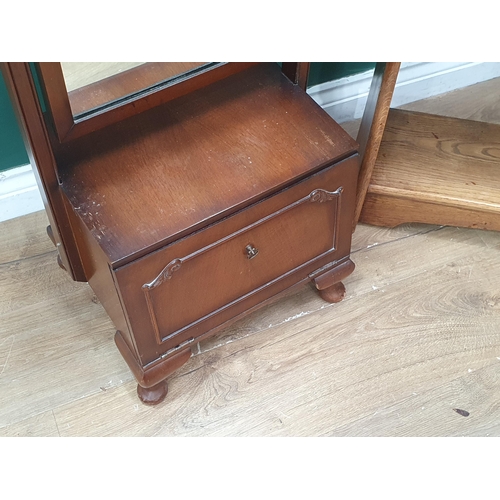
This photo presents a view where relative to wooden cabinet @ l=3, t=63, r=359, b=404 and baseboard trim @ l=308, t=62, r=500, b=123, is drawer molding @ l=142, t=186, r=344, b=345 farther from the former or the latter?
baseboard trim @ l=308, t=62, r=500, b=123

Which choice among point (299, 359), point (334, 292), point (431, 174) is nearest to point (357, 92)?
point (431, 174)

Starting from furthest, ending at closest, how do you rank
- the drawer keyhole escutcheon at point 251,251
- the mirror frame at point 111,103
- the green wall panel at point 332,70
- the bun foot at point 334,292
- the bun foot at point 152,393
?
the green wall panel at point 332,70, the bun foot at point 334,292, the bun foot at point 152,393, the drawer keyhole escutcheon at point 251,251, the mirror frame at point 111,103

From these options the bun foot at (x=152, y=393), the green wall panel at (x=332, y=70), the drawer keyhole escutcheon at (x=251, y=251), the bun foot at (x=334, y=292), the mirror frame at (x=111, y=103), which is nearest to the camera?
the mirror frame at (x=111, y=103)

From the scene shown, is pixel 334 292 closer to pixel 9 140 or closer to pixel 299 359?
pixel 299 359

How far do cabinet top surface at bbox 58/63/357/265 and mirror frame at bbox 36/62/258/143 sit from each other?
0.03 meters

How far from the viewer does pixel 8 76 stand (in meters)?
0.76

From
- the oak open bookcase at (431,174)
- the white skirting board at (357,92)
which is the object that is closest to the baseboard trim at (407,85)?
the white skirting board at (357,92)

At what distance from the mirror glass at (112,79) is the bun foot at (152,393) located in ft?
1.50

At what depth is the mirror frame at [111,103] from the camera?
2.63ft

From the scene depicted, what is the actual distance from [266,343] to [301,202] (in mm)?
317

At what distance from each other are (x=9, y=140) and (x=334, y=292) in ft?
2.16

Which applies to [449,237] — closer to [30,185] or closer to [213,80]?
[213,80]

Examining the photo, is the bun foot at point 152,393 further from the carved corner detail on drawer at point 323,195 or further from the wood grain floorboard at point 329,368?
the carved corner detail on drawer at point 323,195
